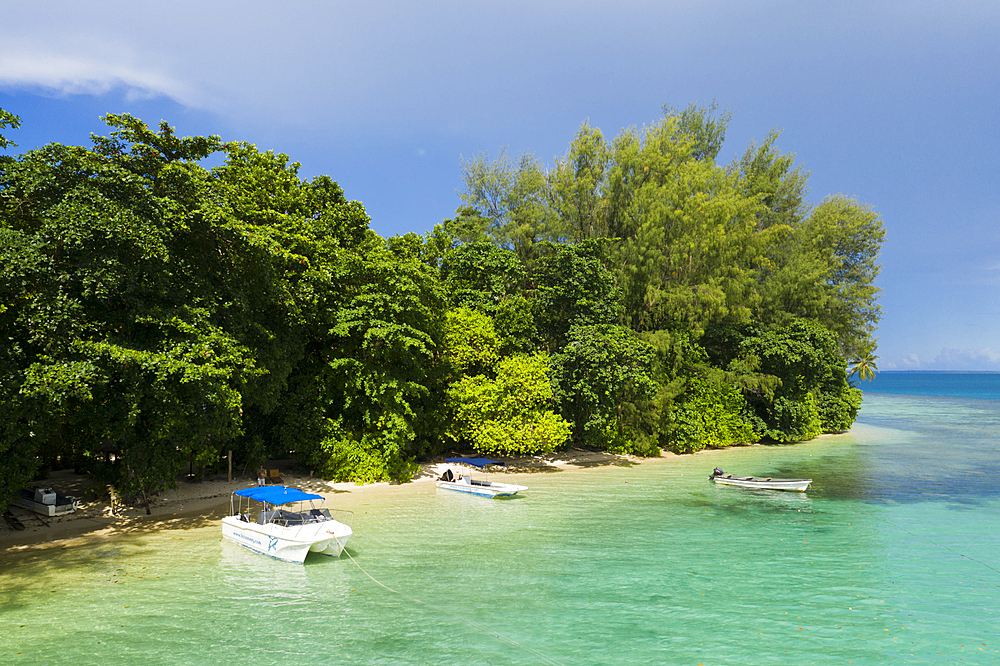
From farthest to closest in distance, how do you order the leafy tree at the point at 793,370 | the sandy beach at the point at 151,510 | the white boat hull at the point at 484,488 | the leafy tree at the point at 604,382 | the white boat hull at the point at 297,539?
1. the leafy tree at the point at 793,370
2. the leafy tree at the point at 604,382
3. the white boat hull at the point at 484,488
4. the sandy beach at the point at 151,510
5. the white boat hull at the point at 297,539

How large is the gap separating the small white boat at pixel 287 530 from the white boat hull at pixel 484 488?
31.4ft

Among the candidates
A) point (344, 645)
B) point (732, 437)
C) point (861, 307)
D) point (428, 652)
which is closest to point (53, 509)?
point (344, 645)

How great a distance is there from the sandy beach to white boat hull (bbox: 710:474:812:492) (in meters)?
16.5

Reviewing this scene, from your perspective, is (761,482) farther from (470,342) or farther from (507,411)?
(470,342)

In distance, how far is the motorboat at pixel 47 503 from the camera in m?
21.7

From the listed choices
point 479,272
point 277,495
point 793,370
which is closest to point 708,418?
point 793,370

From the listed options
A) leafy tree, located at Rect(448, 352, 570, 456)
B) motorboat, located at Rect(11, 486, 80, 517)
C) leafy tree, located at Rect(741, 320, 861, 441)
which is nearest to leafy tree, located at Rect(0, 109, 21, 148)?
motorboat, located at Rect(11, 486, 80, 517)

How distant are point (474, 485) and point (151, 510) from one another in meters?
14.5

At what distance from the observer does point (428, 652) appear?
12391mm

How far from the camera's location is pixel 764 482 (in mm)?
30859

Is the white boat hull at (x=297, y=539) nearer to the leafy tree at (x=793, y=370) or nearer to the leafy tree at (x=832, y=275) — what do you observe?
the leafy tree at (x=793, y=370)

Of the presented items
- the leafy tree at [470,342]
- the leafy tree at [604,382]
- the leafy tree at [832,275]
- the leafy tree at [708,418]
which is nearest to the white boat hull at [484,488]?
the leafy tree at [470,342]

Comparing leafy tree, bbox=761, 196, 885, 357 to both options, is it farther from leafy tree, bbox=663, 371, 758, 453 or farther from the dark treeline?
leafy tree, bbox=663, 371, 758, 453

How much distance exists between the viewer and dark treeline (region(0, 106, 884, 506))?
18969 millimetres
